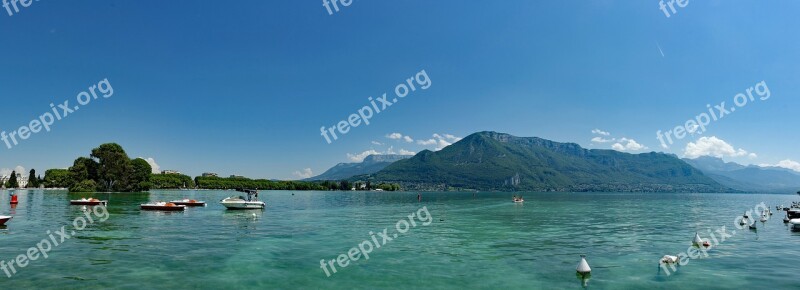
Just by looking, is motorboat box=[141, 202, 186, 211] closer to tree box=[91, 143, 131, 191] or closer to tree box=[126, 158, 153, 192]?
tree box=[91, 143, 131, 191]

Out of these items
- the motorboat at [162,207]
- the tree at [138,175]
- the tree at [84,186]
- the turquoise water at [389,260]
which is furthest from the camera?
the tree at [138,175]

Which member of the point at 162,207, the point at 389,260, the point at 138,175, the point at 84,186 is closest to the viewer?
the point at 389,260

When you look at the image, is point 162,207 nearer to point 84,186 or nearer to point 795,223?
point 795,223

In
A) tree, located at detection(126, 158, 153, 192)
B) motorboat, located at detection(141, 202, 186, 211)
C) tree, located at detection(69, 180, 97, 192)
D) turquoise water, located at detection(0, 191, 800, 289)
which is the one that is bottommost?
turquoise water, located at detection(0, 191, 800, 289)

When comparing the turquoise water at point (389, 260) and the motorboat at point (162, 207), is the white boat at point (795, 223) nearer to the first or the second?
the turquoise water at point (389, 260)

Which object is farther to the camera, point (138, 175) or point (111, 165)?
point (138, 175)

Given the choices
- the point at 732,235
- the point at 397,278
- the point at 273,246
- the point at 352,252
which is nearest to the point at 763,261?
the point at 732,235

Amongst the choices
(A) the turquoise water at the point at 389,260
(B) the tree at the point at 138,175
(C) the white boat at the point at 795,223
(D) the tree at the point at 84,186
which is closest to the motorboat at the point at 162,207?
(A) the turquoise water at the point at 389,260

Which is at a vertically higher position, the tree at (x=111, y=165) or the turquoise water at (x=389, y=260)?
the tree at (x=111, y=165)

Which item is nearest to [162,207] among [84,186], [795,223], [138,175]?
[795,223]

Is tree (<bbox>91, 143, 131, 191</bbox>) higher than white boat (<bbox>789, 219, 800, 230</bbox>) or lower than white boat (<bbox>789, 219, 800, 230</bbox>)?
higher

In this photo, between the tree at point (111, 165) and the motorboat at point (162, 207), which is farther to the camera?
the tree at point (111, 165)

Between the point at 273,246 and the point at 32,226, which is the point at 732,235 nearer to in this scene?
the point at 273,246

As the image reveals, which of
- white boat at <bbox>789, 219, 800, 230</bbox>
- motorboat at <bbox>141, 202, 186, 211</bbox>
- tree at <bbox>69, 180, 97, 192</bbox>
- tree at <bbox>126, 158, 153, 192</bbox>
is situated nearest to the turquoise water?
white boat at <bbox>789, 219, 800, 230</bbox>
